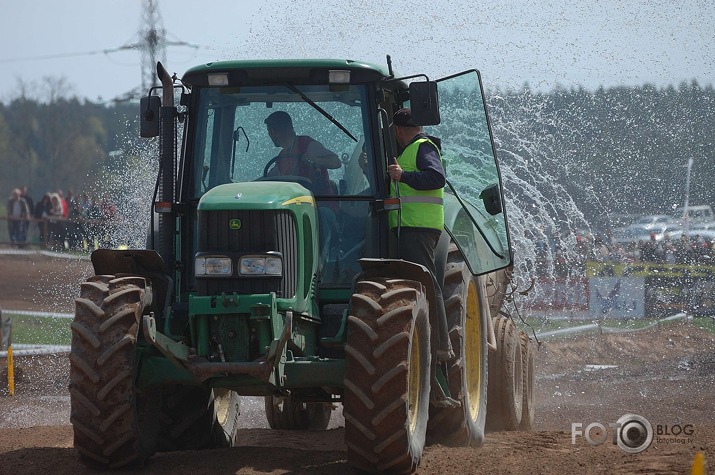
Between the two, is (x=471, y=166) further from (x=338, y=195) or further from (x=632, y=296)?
(x=632, y=296)

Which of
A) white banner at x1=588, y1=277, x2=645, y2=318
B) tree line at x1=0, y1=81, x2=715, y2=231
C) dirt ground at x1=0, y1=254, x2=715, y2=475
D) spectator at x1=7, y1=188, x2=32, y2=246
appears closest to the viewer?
dirt ground at x1=0, y1=254, x2=715, y2=475

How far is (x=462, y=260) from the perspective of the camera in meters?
9.37

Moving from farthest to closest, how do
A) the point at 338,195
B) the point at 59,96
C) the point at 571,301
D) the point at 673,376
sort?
1. the point at 59,96
2. the point at 571,301
3. the point at 673,376
4. the point at 338,195

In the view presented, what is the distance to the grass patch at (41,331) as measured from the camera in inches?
802

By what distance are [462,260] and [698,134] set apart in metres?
15.8

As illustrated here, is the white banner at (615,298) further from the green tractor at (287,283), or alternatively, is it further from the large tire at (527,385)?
the green tractor at (287,283)

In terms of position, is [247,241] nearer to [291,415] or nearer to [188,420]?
[188,420]

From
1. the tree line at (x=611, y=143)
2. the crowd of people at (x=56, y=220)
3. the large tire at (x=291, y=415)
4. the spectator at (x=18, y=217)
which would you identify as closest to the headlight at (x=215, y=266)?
the large tire at (x=291, y=415)

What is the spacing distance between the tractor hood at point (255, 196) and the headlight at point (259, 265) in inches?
12.7

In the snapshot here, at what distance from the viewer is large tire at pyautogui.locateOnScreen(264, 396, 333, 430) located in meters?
10.7

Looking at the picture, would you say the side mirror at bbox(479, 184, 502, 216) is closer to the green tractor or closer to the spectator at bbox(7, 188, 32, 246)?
the green tractor

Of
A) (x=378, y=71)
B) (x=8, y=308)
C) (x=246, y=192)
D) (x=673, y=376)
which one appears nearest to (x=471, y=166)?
(x=378, y=71)
